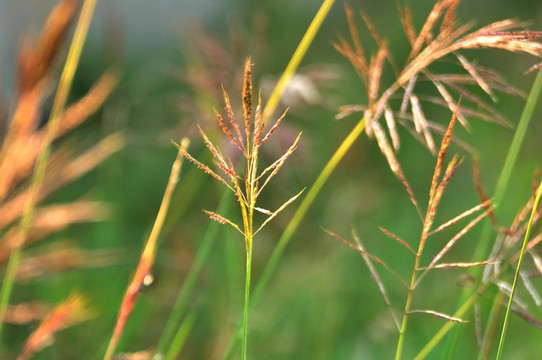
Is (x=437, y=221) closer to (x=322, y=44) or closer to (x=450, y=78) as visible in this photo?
Result: (x=322, y=44)

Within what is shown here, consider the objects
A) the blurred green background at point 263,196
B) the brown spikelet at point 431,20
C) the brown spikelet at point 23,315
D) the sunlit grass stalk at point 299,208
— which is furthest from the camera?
the blurred green background at point 263,196

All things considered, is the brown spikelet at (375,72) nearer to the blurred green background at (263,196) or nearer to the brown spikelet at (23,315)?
the blurred green background at (263,196)

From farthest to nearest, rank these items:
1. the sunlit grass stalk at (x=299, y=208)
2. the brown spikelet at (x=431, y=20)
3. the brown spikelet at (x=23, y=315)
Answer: the brown spikelet at (x=23, y=315) < the sunlit grass stalk at (x=299, y=208) < the brown spikelet at (x=431, y=20)

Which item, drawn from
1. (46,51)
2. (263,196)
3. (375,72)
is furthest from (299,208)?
(263,196)

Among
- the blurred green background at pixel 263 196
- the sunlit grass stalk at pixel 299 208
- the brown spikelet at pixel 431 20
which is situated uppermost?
the brown spikelet at pixel 431 20

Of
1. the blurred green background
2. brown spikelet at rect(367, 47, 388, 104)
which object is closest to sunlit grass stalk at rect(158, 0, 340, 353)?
brown spikelet at rect(367, 47, 388, 104)

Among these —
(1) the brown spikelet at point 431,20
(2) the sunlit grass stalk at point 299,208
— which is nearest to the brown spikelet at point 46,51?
(2) the sunlit grass stalk at point 299,208

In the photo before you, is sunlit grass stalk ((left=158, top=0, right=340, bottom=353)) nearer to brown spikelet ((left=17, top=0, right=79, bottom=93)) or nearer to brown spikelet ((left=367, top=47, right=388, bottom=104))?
brown spikelet ((left=367, top=47, right=388, bottom=104))

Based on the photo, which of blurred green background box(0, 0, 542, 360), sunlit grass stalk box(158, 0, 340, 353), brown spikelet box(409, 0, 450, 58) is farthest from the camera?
blurred green background box(0, 0, 542, 360)

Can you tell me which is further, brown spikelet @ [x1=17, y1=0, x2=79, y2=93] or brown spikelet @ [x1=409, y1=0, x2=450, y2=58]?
brown spikelet @ [x1=17, y1=0, x2=79, y2=93]
